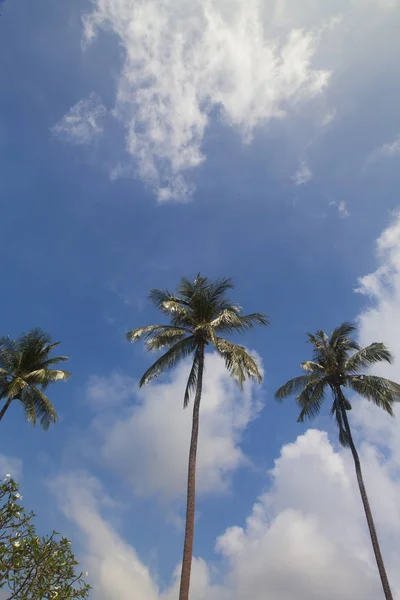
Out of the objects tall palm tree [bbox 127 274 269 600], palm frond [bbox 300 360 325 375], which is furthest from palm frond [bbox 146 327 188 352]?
palm frond [bbox 300 360 325 375]

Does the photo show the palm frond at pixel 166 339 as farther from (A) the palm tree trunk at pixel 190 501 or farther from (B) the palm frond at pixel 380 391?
(B) the palm frond at pixel 380 391

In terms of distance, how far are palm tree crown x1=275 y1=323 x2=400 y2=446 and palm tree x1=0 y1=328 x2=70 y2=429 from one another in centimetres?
1449

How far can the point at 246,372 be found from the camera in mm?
18656

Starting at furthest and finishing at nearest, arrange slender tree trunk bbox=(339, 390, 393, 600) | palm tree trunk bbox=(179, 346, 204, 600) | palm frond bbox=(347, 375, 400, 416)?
1. palm frond bbox=(347, 375, 400, 416)
2. slender tree trunk bbox=(339, 390, 393, 600)
3. palm tree trunk bbox=(179, 346, 204, 600)

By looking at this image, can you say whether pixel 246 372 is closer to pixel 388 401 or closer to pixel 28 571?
pixel 388 401

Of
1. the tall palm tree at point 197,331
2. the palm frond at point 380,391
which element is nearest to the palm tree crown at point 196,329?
the tall palm tree at point 197,331

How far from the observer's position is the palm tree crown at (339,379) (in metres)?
22.1

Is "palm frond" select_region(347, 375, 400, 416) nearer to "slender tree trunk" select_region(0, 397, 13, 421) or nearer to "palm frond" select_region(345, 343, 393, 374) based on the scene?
"palm frond" select_region(345, 343, 393, 374)

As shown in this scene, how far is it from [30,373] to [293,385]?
16.1 metres

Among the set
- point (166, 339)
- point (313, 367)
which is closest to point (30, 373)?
point (166, 339)

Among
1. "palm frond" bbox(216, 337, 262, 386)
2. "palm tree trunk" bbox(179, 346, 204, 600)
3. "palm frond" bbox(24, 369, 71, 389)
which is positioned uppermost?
"palm frond" bbox(24, 369, 71, 389)

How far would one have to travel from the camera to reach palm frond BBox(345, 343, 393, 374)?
22312 mm

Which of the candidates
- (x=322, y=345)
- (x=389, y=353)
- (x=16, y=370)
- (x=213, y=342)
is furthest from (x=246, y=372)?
(x=16, y=370)

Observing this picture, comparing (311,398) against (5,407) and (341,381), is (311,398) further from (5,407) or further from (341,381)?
(5,407)
